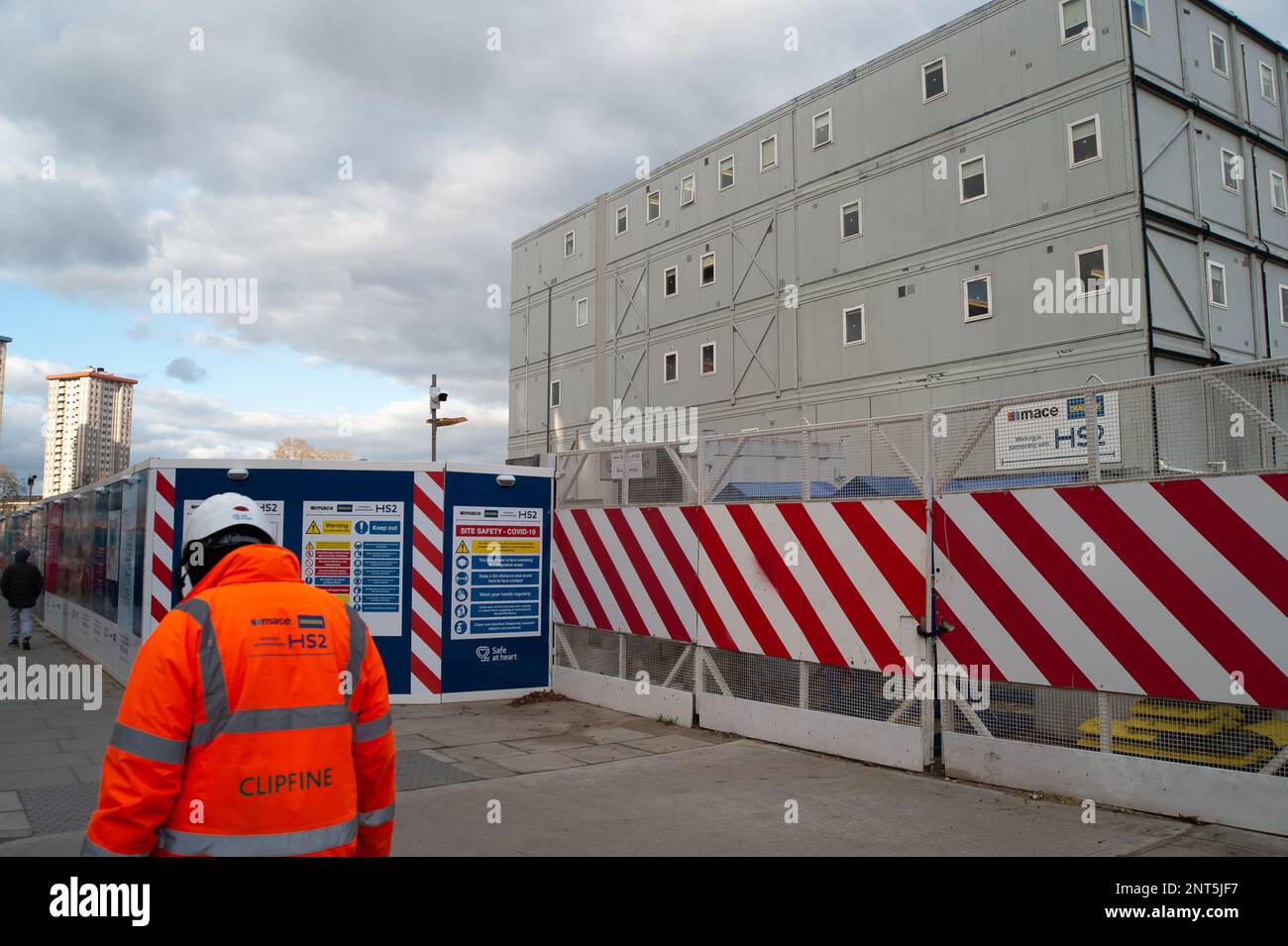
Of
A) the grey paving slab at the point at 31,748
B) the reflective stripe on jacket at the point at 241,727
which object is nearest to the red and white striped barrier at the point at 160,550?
the grey paving slab at the point at 31,748

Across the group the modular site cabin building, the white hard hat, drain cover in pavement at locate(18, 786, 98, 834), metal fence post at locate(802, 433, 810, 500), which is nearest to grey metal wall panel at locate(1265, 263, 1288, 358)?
the modular site cabin building

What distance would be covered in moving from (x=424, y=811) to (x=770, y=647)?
4.03 meters

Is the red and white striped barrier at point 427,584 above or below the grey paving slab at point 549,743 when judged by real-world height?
above

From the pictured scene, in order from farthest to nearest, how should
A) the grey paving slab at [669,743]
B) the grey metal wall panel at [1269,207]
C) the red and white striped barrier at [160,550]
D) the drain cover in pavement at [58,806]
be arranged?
the grey metal wall panel at [1269,207] < the red and white striped barrier at [160,550] < the grey paving slab at [669,743] < the drain cover in pavement at [58,806]

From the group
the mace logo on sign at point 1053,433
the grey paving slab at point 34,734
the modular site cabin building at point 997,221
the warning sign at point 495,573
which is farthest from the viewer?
the modular site cabin building at point 997,221

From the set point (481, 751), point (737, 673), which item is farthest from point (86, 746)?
point (737, 673)

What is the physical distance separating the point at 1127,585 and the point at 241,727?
6.49m

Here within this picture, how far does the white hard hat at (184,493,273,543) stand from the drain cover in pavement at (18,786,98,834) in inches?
193

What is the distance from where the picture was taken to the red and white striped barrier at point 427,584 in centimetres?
1181

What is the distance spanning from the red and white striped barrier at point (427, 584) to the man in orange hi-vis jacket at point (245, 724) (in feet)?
29.9

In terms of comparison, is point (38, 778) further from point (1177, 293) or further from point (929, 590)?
point (1177, 293)

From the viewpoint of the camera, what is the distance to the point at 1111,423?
7145 millimetres

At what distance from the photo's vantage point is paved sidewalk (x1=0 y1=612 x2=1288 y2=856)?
19.8 feet

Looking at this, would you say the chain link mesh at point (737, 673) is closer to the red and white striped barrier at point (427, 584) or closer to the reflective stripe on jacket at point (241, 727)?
the red and white striped barrier at point (427, 584)
